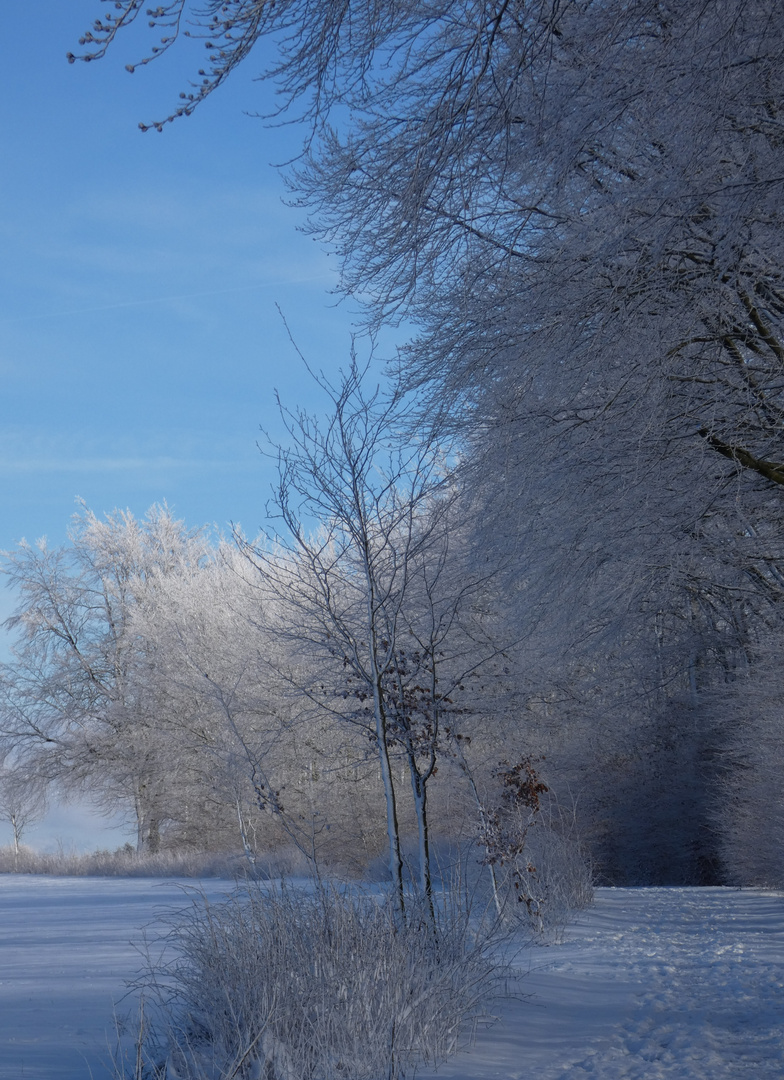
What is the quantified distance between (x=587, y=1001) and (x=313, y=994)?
2390 millimetres

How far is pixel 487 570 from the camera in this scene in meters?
12.9

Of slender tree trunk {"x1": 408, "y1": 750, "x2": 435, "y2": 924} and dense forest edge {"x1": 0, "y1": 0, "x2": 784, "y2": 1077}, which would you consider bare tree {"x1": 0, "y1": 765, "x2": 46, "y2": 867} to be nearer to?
dense forest edge {"x1": 0, "y1": 0, "x2": 784, "y2": 1077}

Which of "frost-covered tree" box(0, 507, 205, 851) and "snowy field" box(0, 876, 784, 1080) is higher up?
"frost-covered tree" box(0, 507, 205, 851)

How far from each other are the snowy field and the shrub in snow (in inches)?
9.5

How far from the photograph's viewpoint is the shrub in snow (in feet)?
12.3

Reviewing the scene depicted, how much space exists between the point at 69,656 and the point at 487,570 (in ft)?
57.2

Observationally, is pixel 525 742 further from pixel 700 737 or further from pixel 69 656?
pixel 69 656

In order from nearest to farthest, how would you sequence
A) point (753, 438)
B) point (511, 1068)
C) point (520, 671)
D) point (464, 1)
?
point (511, 1068) < point (464, 1) < point (753, 438) < point (520, 671)

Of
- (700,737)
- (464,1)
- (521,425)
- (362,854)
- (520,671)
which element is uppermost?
(464,1)

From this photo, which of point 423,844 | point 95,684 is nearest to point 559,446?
point 423,844

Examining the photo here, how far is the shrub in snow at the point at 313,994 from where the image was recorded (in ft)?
12.3

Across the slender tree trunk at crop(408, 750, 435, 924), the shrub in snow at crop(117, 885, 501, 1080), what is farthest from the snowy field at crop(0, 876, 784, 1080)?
the slender tree trunk at crop(408, 750, 435, 924)

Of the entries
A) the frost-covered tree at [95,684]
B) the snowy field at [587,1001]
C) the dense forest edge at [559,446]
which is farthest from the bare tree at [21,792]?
the snowy field at [587,1001]

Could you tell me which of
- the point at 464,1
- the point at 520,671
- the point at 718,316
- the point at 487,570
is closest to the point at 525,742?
the point at 520,671
